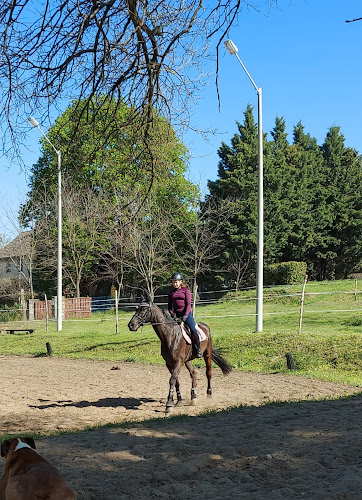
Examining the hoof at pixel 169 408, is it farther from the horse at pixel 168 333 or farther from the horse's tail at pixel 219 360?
the horse's tail at pixel 219 360

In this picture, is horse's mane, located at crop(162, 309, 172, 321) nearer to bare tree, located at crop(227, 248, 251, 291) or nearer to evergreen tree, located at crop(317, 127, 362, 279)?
bare tree, located at crop(227, 248, 251, 291)

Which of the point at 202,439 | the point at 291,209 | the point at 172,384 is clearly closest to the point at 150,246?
the point at 291,209

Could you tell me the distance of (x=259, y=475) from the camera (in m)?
5.78

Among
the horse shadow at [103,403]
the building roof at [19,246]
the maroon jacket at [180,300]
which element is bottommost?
the horse shadow at [103,403]

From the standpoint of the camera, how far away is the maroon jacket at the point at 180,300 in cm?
1226

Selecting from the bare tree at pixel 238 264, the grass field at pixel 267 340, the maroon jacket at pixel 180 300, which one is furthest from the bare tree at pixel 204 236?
the maroon jacket at pixel 180 300

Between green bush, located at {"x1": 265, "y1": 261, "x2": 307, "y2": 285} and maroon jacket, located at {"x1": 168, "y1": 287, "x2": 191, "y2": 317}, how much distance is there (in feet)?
89.1

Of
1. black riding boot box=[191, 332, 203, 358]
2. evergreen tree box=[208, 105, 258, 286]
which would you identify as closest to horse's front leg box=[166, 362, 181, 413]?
black riding boot box=[191, 332, 203, 358]

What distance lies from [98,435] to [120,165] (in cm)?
373

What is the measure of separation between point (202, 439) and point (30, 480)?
3.82m

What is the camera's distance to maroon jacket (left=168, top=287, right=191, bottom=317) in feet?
40.2

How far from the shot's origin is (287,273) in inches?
1565

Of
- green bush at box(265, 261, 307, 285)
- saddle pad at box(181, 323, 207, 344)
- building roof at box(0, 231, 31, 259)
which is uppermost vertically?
building roof at box(0, 231, 31, 259)

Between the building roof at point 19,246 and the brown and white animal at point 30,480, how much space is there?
39577 mm
